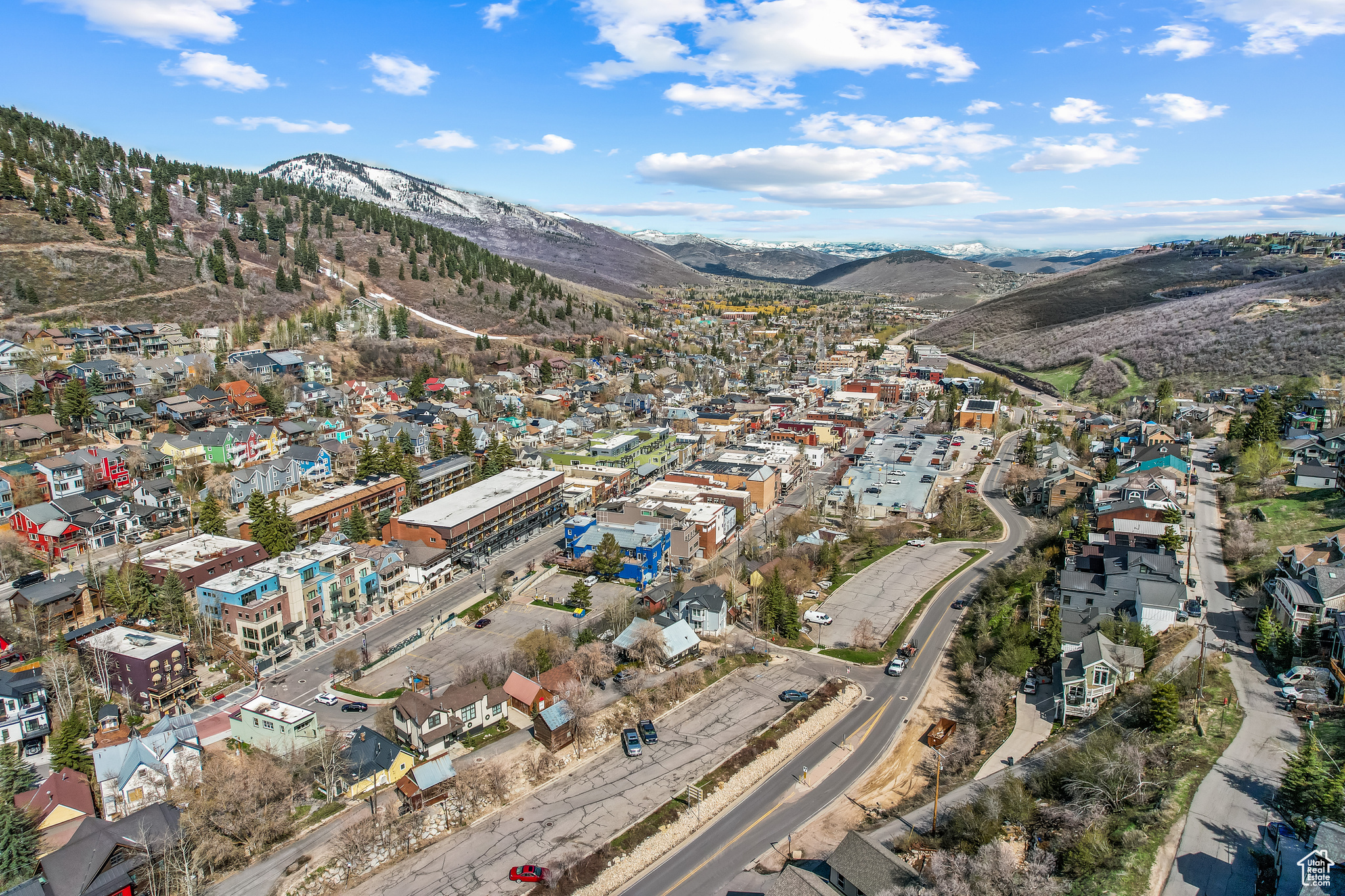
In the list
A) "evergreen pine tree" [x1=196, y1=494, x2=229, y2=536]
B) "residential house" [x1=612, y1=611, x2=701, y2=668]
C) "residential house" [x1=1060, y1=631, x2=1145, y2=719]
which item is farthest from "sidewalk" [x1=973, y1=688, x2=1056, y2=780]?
"evergreen pine tree" [x1=196, y1=494, x2=229, y2=536]

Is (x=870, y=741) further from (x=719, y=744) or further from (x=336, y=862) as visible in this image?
(x=336, y=862)

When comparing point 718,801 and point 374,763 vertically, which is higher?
point 374,763

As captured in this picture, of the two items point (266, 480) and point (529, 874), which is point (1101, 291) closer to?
point (266, 480)

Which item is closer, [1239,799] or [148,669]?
[1239,799]

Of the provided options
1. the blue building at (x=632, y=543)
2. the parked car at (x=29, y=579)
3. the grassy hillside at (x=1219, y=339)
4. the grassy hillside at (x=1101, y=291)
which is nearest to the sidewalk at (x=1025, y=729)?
the blue building at (x=632, y=543)

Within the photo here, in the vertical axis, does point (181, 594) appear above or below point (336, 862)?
above

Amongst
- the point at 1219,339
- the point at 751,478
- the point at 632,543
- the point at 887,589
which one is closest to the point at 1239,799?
the point at 887,589

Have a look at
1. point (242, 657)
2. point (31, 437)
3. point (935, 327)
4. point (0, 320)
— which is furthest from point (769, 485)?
point (935, 327)
